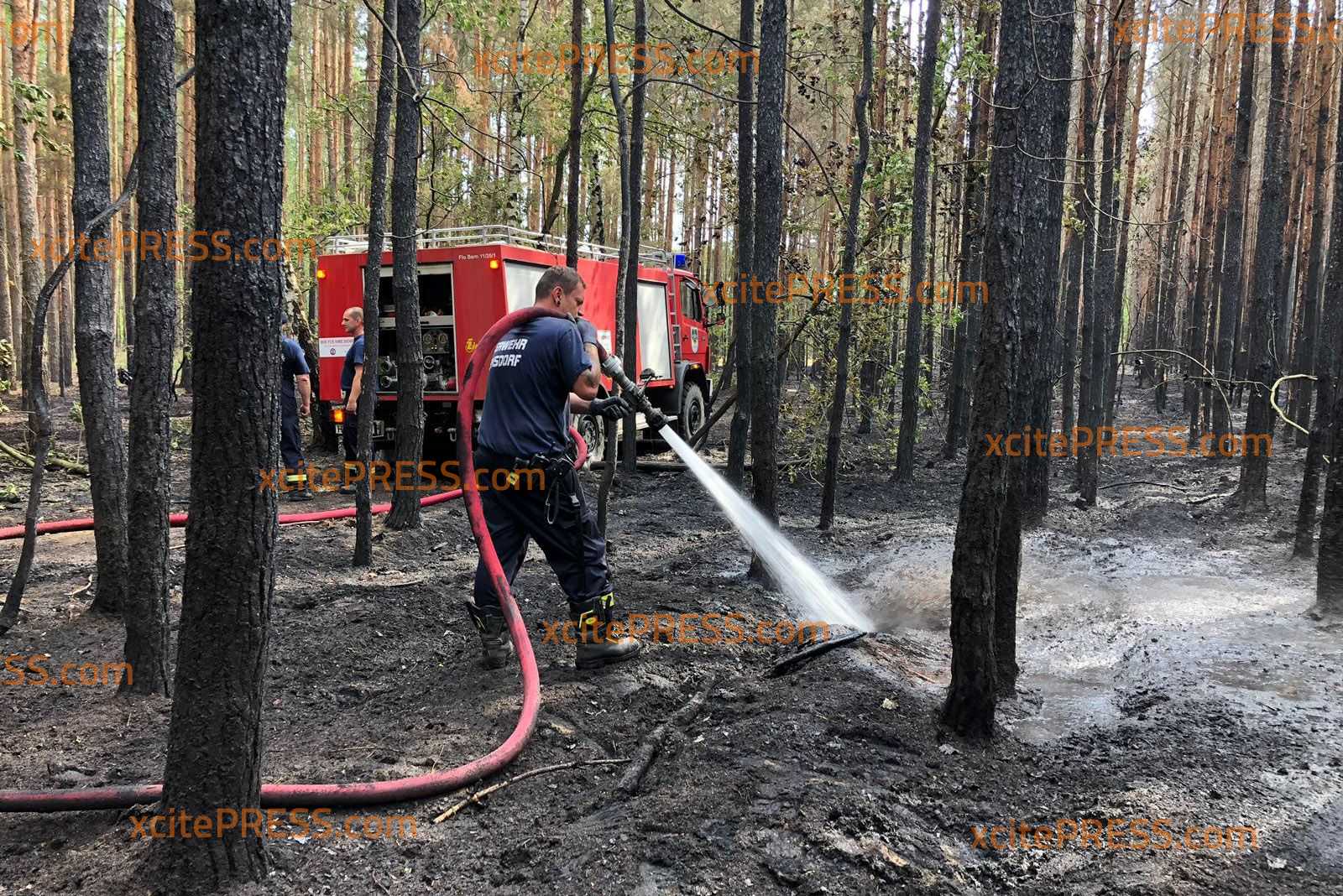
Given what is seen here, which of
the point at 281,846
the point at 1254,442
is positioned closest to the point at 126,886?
the point at 281,846

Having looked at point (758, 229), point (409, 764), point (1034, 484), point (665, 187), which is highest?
point (665, 187)

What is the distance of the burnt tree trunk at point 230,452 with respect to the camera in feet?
8.21

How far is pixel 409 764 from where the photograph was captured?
12.9ft

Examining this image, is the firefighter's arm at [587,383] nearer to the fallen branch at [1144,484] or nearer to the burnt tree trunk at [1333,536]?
the burnt tree trunk at [1333,536]

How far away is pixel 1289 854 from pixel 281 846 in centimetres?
353

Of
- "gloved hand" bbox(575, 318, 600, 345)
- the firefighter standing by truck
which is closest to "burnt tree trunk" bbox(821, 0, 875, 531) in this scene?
"gloved hand" bbox(575, 318, 600, 345)

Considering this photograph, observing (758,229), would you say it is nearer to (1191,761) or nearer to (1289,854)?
(1191,761)

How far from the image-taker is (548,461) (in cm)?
504

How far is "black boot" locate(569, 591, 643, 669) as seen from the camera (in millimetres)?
5211

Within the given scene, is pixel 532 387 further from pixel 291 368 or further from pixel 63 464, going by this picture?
pixel 63 464

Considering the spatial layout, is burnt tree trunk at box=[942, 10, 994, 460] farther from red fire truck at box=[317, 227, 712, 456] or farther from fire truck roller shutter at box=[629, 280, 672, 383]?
red fire truck at box=[317, 227, 712, 456]

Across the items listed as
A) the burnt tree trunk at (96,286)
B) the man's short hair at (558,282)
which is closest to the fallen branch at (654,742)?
the man's short hair at (558,282)

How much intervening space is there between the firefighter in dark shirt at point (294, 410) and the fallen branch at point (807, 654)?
645cm

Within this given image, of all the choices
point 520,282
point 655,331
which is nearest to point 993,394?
point 520,282
